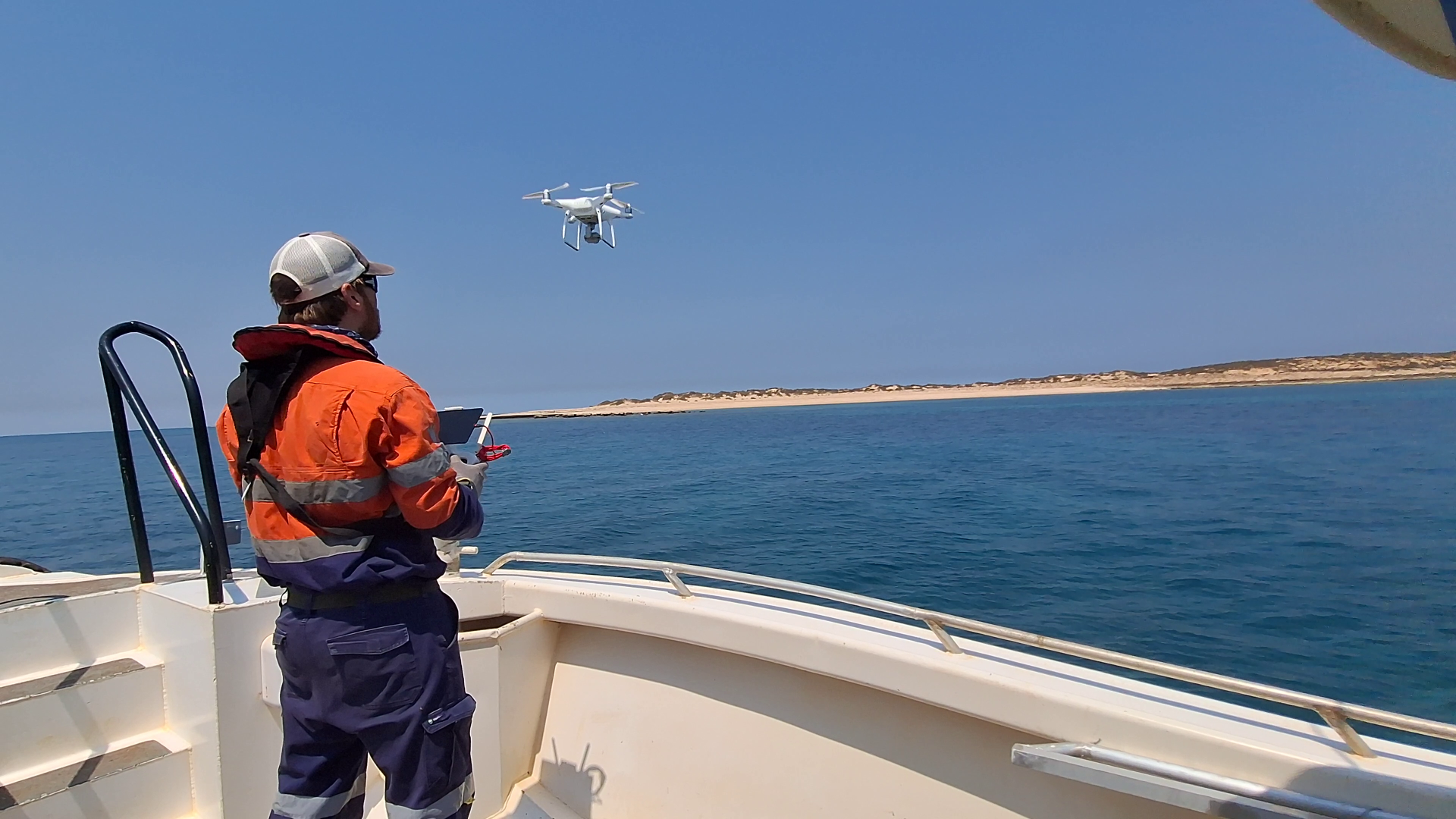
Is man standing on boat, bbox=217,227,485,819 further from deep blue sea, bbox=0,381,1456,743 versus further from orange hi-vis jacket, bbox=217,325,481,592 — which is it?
deep blue sea, bbox=0,381,1456,743

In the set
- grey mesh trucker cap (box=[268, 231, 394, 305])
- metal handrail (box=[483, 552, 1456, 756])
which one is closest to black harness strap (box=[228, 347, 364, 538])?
grey mesh trucker cap (box=[268, 231, 394, 305])

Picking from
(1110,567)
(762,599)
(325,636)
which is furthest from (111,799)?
(1110,567)

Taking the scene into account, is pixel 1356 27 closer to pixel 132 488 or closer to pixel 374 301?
pixel 374 301

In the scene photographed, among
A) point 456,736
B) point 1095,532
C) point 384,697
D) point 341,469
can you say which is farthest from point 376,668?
point 1095,532

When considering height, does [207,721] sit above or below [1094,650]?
below

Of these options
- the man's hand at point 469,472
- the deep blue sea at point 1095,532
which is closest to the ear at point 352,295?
the man's hand at point 469,472
